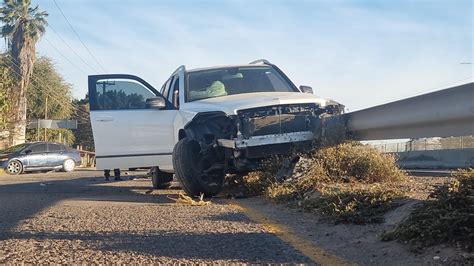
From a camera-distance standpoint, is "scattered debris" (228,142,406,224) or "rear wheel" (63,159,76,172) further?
"rear wheel" (63,159,76,172)

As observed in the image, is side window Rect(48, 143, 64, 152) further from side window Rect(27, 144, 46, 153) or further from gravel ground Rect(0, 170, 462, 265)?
gravel ground Rect(0, 170, 462, 265)

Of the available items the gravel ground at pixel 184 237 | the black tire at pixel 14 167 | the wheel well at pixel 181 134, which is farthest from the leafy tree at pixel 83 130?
the gravel ground at pixel 184 237

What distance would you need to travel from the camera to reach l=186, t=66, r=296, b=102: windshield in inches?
354

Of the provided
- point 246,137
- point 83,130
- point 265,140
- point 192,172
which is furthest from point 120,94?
point 83,130

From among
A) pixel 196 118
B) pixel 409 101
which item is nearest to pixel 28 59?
pixel 196 118

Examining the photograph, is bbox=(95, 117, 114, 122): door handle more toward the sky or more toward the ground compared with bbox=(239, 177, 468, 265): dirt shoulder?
more toward the sky

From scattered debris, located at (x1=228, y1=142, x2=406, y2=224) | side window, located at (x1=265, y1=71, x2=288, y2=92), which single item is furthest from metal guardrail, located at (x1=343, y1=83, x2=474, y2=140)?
side window, located at (x1=265, y1=71, x2=288, y2=92)

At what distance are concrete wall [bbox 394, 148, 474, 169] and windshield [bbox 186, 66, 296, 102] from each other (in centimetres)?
631

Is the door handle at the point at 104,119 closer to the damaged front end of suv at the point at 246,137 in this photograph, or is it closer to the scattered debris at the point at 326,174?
the damaged front end of suv at the point at 246,137

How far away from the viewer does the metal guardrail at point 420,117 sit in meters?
4.68

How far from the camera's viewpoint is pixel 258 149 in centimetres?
763

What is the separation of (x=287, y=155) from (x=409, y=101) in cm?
227

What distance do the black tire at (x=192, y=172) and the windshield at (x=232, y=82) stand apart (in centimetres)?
135

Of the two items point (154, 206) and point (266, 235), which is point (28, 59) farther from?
point (266, 235)
